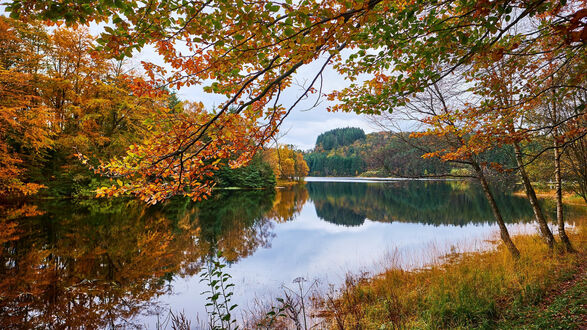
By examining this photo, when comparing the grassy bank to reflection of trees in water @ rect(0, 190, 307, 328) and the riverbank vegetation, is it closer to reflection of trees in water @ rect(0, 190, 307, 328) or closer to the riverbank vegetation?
the riverbank vegetation

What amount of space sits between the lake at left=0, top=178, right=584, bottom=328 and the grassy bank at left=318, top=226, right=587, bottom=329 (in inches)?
75.5

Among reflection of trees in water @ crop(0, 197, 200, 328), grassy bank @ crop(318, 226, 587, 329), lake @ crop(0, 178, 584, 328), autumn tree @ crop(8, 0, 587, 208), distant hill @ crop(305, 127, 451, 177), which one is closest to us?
autumn tree @ crop(8, 0, 587, 208)

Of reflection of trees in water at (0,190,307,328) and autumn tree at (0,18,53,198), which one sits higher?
autumn tree at (0,18,53,198)

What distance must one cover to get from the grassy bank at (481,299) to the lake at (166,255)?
192 centimetres

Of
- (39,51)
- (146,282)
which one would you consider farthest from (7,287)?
(39,51)

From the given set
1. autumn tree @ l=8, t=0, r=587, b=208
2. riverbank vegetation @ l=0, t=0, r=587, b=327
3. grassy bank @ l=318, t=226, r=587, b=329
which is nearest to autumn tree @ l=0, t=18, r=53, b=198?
riverbank vegetation @ l=0, t=0, r=587, b=327

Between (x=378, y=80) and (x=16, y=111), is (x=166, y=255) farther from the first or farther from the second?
(x=16, y=111)

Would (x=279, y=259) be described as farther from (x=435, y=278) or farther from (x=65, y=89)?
(x=65, y=89)

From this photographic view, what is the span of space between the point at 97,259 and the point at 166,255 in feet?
6.16

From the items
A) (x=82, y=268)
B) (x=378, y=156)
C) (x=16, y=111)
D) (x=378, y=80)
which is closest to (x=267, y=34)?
(x=378, y=80)

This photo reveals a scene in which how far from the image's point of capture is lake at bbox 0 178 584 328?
527cm

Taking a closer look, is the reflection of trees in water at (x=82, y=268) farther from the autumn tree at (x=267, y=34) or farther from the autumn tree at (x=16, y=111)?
the autumn tree at (x=267, y=34)

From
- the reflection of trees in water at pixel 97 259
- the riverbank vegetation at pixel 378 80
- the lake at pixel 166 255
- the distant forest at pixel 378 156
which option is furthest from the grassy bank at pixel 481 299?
the reflection of trees in water at pixel 97 259

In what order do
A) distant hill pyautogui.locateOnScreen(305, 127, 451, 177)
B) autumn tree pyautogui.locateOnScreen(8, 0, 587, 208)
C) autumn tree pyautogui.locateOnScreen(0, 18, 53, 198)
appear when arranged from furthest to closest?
autumn tree pyautogui.locateOnScreen(0, 18, 53, 198), distant hill pyautogui.locateOnScreen(305, 127, 451, 177), autumn tree pyautogui.locateOnScreen(8, 0, 587, 208)
